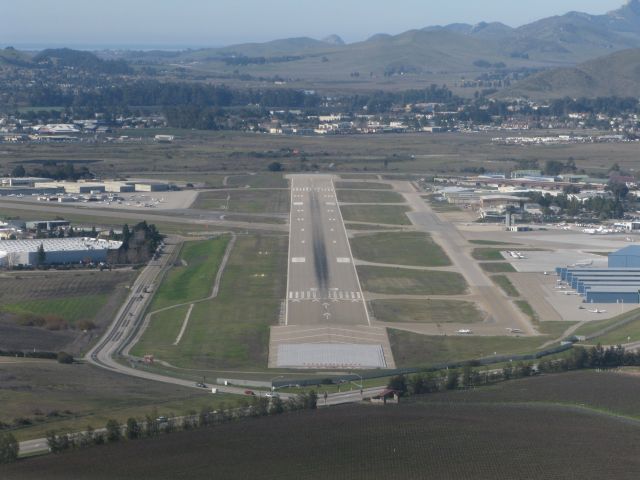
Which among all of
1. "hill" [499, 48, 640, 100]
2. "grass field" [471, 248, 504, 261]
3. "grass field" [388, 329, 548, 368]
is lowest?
"grass field" [388, 329, 548, 368]

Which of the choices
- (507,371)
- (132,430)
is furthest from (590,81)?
(132,430)

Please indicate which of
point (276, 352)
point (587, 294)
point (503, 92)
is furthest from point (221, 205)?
point (503, 92)

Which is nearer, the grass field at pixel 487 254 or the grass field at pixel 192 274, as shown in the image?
the grass field at pixel 192 274

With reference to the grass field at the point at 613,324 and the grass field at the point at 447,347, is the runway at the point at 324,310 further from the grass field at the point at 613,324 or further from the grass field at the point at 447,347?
the grass field at the point at 613,324

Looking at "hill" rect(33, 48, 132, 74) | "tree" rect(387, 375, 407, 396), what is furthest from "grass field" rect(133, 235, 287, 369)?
"hill" rect(33, 48, 132, 74)

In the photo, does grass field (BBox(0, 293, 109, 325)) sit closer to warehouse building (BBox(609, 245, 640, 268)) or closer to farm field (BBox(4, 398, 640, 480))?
farm field (BBox(4, 398, 640, 480))

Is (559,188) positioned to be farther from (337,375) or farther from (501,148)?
(337,375)

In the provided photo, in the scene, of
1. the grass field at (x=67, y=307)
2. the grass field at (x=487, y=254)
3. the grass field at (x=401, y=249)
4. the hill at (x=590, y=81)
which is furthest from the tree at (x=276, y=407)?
the hill at (x=590, y=81)
